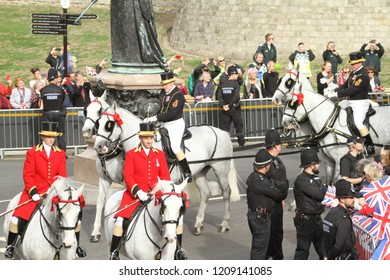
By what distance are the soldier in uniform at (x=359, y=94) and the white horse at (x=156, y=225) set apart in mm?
7348

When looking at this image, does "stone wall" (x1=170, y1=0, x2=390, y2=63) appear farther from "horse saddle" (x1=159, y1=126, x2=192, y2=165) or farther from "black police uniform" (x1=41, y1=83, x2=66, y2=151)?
"horse saddle" (x1=159, y1=126, x2=192, y2=165)

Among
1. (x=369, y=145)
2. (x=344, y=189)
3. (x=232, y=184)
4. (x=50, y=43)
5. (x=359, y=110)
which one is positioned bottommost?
(x=232, y=184)

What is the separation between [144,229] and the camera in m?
16.1

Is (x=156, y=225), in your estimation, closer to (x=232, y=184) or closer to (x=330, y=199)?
(x=330, y=199)

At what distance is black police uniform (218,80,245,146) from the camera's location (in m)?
31.2

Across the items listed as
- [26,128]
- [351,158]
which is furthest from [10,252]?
[26,128]

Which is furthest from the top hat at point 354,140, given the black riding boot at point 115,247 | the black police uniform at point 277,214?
the black riding boot at point 115,247

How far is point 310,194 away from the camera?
17.9 meters

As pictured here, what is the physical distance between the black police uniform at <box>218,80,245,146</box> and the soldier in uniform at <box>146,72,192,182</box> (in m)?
9.95

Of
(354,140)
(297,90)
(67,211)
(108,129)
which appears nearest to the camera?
(67,211)

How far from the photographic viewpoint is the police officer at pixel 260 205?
18044 millimetres

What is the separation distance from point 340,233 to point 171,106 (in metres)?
5.62

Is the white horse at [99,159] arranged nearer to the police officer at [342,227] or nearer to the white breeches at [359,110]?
the white breeches at [359,110]

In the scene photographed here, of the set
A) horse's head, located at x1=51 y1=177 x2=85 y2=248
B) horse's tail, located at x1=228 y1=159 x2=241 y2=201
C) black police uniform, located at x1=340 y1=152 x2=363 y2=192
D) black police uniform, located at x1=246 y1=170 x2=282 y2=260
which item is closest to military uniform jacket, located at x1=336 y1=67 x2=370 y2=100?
black police uniform, located at x1=340 y1=152 x2=363 y2=192
